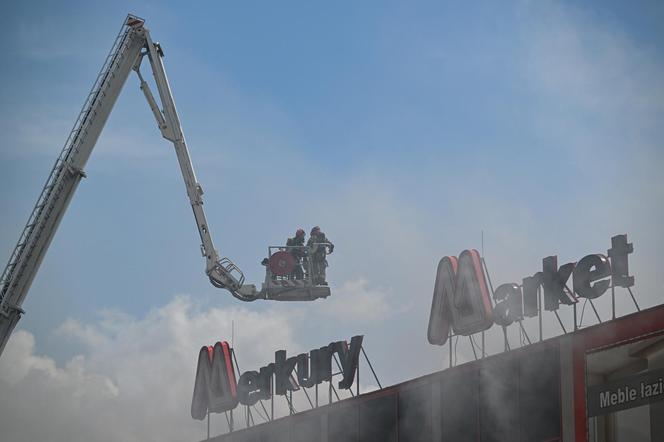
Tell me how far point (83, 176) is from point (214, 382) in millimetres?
18114

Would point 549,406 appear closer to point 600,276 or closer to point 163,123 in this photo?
point 600,276

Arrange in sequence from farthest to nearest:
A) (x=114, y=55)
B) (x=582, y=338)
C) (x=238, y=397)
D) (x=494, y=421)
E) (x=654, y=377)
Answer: (x=238, y=397) → (x=114, y=55) → (x=494, y=421) → (x=582, y=338) → (x=654, y=377)

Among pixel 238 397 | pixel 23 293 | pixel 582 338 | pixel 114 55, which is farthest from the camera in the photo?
pixel 238 397

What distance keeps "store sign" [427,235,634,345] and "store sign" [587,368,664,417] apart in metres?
4.17

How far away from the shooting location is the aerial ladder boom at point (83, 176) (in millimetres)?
48781

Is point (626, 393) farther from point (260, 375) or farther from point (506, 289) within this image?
point (260, 375)

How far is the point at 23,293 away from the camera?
48625mm

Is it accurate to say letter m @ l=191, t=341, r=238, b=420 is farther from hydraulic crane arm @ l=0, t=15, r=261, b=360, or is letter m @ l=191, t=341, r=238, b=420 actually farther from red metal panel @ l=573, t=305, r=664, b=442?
red metal panel @ l=573, t=305, r=664, b=442

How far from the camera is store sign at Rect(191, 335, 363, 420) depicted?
5541 cm

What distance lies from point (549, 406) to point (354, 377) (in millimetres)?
14497

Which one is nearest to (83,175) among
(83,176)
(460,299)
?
(83,176)

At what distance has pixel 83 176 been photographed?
50.4m

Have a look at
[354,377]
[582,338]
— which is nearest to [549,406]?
[582,338]

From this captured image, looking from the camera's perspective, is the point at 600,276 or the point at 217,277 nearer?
the point at 600,276
